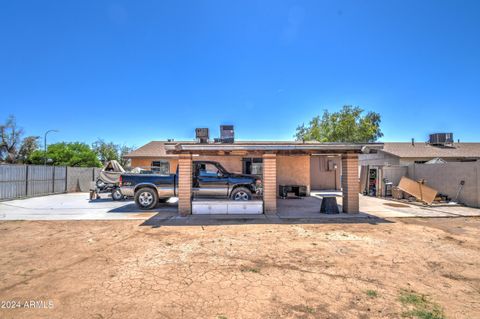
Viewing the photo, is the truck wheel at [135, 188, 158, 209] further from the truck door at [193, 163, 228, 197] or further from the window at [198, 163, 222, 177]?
the window at [198, 163, 222, 177]

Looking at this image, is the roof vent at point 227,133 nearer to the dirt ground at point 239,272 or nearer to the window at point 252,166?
the window at point 252,166

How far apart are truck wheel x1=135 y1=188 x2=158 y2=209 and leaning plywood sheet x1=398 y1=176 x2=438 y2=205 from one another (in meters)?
13.1

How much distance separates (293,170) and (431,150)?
633 inches

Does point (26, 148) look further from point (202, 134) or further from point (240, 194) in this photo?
point (240, 194)

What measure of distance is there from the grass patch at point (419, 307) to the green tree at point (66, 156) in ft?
131

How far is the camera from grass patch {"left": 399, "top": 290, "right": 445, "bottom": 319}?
281 centimetres

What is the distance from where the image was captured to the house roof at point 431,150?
21.3 metres

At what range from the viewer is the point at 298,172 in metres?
15.8

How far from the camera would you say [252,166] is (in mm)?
16062

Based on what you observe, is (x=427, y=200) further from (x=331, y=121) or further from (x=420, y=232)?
(x=331, y=121)

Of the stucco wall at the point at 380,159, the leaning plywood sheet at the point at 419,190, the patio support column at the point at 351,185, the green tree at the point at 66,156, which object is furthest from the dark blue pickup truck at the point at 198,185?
the green tree at the point at 66,156

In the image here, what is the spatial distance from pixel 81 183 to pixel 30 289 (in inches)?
740

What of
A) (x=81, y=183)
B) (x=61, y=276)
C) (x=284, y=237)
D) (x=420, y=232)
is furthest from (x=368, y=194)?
→ (x=81, y=183)

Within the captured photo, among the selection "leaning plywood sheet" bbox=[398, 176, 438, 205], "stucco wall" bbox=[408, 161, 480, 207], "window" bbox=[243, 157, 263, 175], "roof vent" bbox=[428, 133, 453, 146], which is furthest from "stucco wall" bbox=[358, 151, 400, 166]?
"window" bbox=[243, 157, 263, 175]
